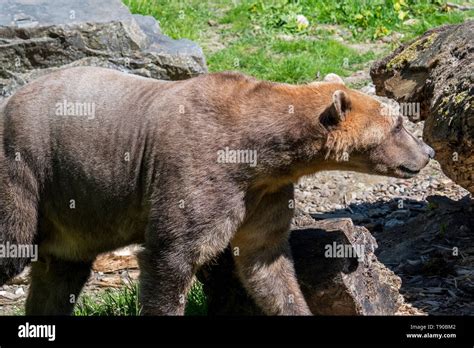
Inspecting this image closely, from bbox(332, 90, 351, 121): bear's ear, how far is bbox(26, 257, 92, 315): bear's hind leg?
2429mm

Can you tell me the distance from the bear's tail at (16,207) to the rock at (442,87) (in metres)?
3.28

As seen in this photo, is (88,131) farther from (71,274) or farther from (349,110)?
(349,110)

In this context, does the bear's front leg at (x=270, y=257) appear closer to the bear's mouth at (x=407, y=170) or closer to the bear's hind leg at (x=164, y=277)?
the bear's hind leg at (x=164, y=277)

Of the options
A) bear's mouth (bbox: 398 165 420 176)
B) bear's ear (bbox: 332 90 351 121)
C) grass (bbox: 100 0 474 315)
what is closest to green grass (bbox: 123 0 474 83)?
grass (bbox: 100 0 474 315)

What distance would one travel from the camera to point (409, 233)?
31.0ft

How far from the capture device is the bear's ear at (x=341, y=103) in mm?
6852

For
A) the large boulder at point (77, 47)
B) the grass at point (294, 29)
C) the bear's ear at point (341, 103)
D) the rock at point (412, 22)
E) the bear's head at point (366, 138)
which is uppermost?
the bear's ear at point (341, 103)

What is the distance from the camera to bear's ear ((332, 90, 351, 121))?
6.85 meters

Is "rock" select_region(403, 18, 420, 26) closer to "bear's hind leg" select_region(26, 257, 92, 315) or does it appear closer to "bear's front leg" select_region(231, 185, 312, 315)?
"bear's front leg" select_region(231, 185, 312, 315)

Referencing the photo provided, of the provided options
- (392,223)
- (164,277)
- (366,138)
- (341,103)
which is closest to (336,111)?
(341,103)

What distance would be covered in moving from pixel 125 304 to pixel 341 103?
2.58 meters

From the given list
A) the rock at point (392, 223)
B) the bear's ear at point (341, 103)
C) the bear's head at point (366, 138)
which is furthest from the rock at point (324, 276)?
the rock at point (392, 223)

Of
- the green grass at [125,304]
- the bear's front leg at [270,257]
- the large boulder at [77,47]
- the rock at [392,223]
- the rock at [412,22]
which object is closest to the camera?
the bear's front leg at [270,257]

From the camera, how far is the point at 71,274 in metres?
8.02
